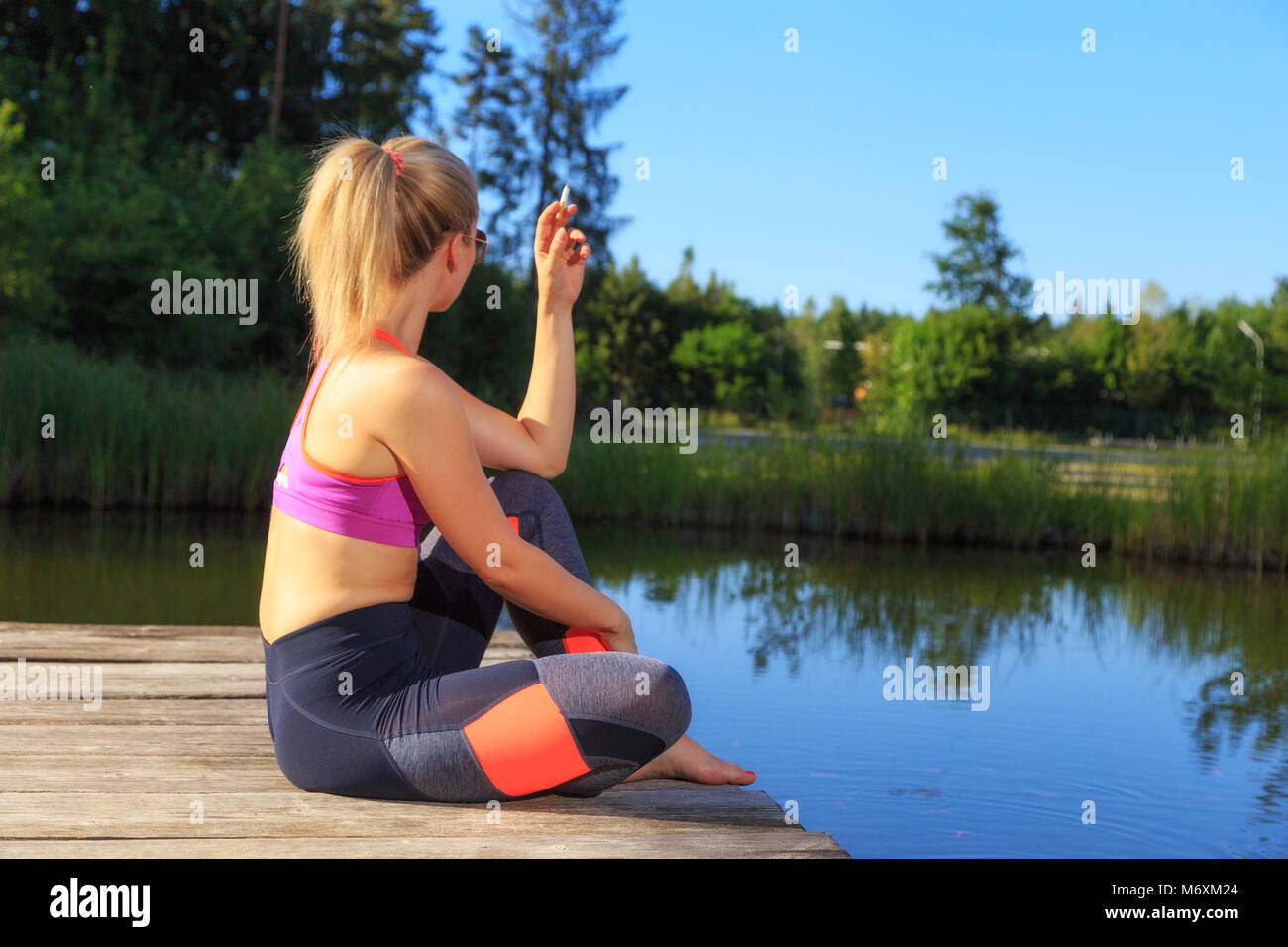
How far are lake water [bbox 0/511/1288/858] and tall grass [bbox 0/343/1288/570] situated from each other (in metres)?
0.44

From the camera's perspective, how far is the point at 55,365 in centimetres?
1027

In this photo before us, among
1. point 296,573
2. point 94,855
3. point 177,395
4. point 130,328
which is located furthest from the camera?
point 130,328

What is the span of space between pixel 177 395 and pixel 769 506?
5.21 meters

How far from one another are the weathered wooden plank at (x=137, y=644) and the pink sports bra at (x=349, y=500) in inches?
62.9

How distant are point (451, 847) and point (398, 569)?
18.4 inches

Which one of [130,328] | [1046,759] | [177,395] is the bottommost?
[1046,759]

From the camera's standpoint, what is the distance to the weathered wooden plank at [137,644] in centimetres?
340

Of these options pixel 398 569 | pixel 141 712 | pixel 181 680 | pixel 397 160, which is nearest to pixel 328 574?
pixel 398 569

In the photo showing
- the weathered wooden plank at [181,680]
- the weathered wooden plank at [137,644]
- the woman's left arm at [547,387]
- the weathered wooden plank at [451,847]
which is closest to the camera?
the weathered wooden plank at [451,847]

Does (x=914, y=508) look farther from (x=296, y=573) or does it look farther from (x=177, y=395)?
(x=296, y=573)

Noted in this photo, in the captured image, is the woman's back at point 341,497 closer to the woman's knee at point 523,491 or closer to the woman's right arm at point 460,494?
the woman's right arm at point 460,494

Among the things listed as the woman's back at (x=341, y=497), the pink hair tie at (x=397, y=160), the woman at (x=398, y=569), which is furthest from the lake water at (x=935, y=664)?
the pink hair tie at (x=397, y=160)

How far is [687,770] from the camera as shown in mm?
2352
